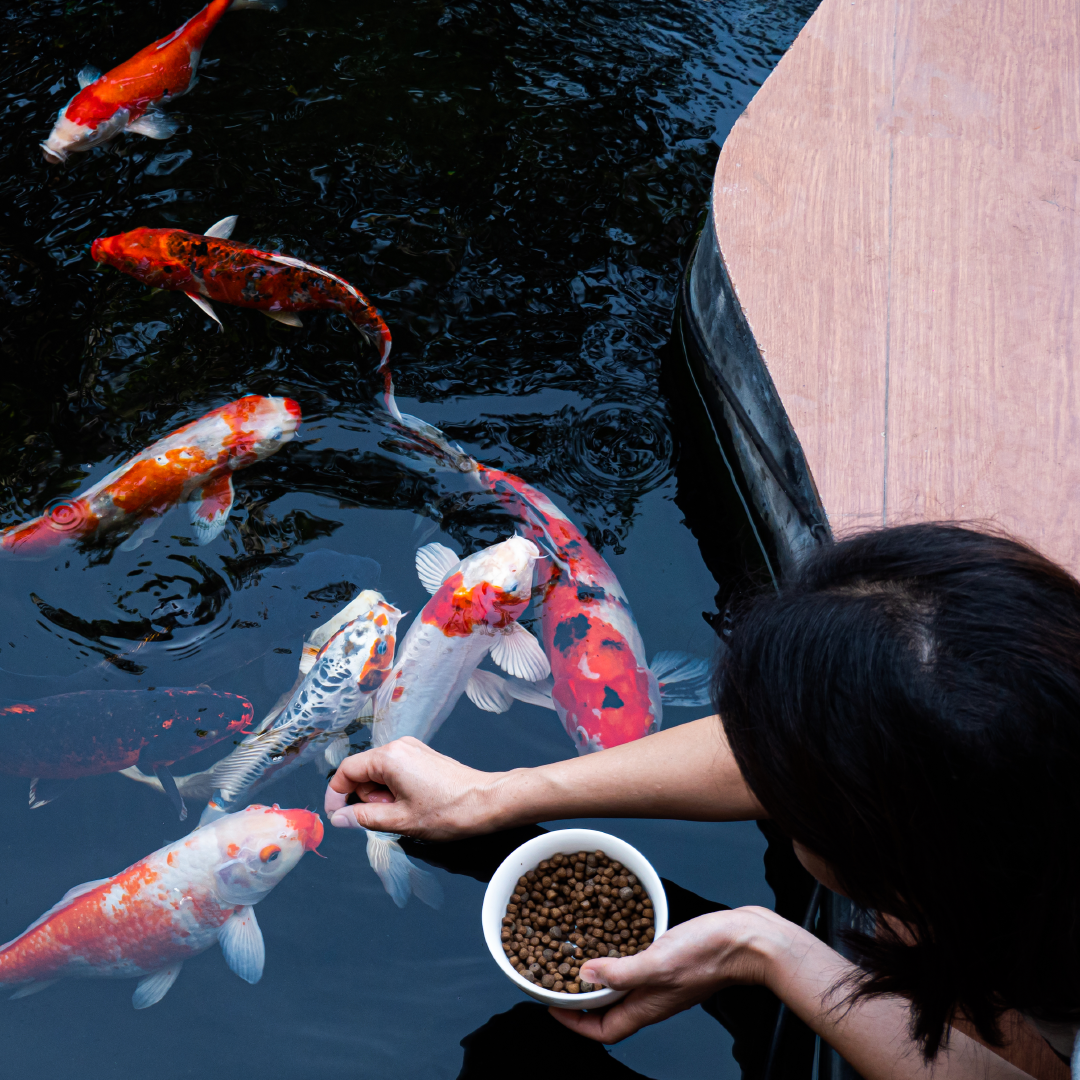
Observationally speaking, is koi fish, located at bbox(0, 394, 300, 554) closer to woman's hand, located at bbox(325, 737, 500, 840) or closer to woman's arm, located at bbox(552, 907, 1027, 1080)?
woman's hand, located at bbox(325, 737, 500, 840)

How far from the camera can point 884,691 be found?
3.82 ft

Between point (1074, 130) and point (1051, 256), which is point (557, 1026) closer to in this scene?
point (1051, 256)

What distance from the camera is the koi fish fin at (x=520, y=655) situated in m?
2.81

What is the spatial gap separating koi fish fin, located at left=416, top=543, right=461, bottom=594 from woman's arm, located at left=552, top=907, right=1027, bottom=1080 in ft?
4.87

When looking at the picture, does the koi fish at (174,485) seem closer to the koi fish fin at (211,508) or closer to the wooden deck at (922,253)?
the koi fish fin at (211,508)

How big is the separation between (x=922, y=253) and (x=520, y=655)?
1.73 m

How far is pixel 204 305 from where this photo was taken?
3668 millimetres

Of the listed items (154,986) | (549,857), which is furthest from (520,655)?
(154,986)

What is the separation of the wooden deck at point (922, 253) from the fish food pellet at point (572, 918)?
1017mm

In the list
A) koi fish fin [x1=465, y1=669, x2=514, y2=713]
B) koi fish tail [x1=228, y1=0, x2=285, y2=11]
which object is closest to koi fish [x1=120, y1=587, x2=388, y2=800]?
koi fish fin [x1=465, y1=669, x2=514, y2=713]

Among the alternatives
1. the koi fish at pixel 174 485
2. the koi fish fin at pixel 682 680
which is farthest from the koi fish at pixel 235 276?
the koi fish fin at pixel 682 680

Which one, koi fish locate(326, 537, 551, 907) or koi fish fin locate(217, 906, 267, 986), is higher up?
A: koi fish locate(326, 537, 551, 907)

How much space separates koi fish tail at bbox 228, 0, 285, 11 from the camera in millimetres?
4668

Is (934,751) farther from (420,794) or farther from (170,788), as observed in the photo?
(170,788)
